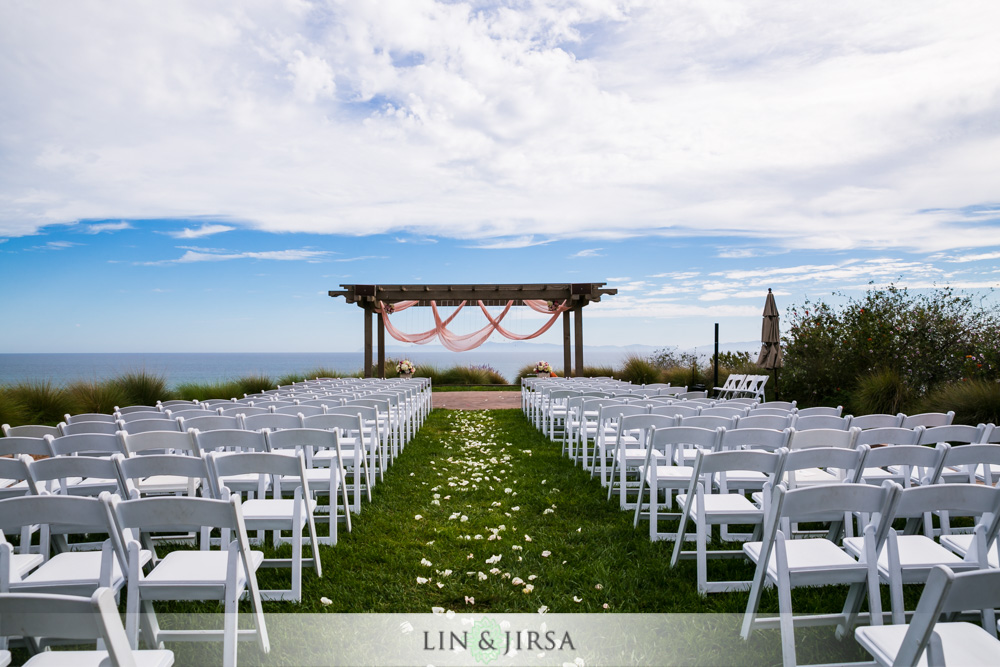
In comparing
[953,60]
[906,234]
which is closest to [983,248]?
[906,234]

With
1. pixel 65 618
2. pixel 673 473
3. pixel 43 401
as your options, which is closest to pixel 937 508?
pixel 673 473

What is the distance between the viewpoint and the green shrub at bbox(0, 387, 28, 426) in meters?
7.28

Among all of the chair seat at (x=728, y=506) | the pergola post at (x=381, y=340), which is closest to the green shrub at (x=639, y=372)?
the pergola post at (x=381, y=340)

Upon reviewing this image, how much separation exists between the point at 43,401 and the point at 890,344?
1511 cm

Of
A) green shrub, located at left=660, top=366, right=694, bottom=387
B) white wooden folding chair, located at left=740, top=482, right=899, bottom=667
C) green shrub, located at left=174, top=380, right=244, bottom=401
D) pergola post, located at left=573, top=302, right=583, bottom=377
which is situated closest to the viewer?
white wooden folding chair, located at left=740, top=482, right=899, bottom=667

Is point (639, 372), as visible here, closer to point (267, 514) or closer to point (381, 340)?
point (381, 340)

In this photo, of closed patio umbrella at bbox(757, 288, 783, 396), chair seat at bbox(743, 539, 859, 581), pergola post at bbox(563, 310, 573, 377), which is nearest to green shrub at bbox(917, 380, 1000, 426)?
closed patio umbrella at bbox(757, 288, 783, 396)

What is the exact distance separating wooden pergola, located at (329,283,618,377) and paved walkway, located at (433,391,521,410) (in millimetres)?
2034

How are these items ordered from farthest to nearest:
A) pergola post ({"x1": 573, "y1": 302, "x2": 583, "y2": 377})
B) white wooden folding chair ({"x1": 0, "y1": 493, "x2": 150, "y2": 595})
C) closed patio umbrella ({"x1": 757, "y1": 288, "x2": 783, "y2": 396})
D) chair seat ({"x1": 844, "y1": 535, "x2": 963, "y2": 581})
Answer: pergola post ({"x1": 573, "y1": 302, "x2": 583, "y2": 377}) → closed patio umbrella ({"x1": 757, "y1": 288, "x2": 783, "y2": 396}) → chair seat ({"x1": 844, "y1": 535, "x2": 963, "y2": 581}) → white wooden folding chair ({"x1": 0, "y1": 493, "x2": 150, "y2": 595})

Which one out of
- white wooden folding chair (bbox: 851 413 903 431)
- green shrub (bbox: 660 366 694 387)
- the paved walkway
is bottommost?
the paved walkway

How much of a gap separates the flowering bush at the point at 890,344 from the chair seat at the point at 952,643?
9588mm

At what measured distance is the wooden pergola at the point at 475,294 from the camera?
15.9 meters

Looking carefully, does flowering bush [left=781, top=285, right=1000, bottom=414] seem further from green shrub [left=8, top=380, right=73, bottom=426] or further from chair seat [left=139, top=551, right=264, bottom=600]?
green shrub [left=8, top=380, right=73, bottom=426]

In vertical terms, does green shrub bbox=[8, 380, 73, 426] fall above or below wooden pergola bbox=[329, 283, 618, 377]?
below
